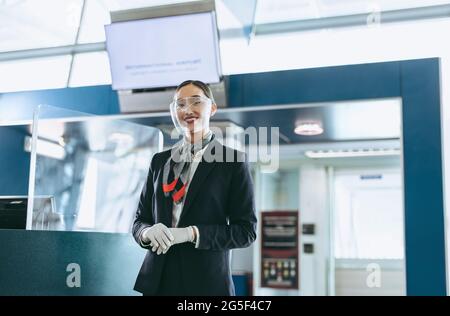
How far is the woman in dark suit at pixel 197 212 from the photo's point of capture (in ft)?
6.03

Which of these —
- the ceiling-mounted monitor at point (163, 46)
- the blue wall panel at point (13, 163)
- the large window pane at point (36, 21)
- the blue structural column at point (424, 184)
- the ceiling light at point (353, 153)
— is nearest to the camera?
the blue structural column at point (424, 184)

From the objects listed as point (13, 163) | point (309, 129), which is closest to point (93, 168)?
point (309, 129)

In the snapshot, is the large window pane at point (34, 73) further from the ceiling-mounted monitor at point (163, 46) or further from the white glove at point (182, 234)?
the white glove at point (182, 234)

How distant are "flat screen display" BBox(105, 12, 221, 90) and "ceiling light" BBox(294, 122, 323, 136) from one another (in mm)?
847

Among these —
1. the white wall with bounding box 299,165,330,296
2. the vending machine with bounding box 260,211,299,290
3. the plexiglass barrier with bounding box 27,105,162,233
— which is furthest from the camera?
the vending machine with bounding box 260,211,299,290

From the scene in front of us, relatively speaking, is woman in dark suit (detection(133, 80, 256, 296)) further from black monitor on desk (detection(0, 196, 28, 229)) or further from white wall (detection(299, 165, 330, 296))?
white wall (detection(299, 165, 330, 296))

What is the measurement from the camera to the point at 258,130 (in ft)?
15.4

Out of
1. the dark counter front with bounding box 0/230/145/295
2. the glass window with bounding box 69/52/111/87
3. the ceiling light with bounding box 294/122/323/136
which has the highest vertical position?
the glass window with bounding box 69/52/111/87

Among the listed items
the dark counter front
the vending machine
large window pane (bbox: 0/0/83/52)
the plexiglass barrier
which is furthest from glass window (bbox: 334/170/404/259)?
the dark counter front

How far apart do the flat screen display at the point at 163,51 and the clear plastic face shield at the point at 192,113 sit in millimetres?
1888

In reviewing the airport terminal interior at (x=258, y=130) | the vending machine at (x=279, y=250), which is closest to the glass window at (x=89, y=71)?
the airport terminal interior at (x=258, y=130)

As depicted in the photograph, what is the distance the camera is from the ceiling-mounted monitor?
377 centimetres

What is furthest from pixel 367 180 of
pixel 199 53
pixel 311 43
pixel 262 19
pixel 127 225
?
pixel 127 225
